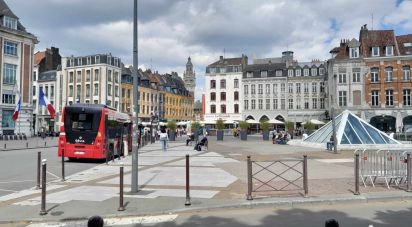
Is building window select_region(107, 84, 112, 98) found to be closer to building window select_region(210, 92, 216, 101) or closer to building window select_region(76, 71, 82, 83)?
building window select_region(76, 71, 82, 83)

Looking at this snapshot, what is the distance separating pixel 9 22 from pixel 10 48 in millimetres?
3344

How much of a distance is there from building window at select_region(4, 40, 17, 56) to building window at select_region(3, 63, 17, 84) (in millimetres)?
1676

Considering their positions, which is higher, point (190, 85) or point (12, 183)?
point (190, 85)

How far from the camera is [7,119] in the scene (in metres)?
49.8

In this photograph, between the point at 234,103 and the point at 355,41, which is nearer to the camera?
the point at 355,41

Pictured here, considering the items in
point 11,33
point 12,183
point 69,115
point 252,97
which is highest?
point 11,33

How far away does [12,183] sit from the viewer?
40.9 ft

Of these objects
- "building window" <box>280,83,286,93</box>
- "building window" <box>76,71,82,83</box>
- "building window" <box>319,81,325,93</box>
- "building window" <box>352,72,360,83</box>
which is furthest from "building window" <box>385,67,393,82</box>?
"building window" <box>76,71,82,83</box>

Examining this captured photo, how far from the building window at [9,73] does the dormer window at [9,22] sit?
5013 mm

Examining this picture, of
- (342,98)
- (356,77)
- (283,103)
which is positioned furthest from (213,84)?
(356,77)

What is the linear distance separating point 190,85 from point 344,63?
330 ft

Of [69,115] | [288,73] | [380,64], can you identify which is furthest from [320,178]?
[288,73]

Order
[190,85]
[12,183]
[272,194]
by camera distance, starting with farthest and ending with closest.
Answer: [190,85]
[12,183]
[272,194]

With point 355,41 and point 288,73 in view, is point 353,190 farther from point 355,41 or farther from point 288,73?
point 288,73
